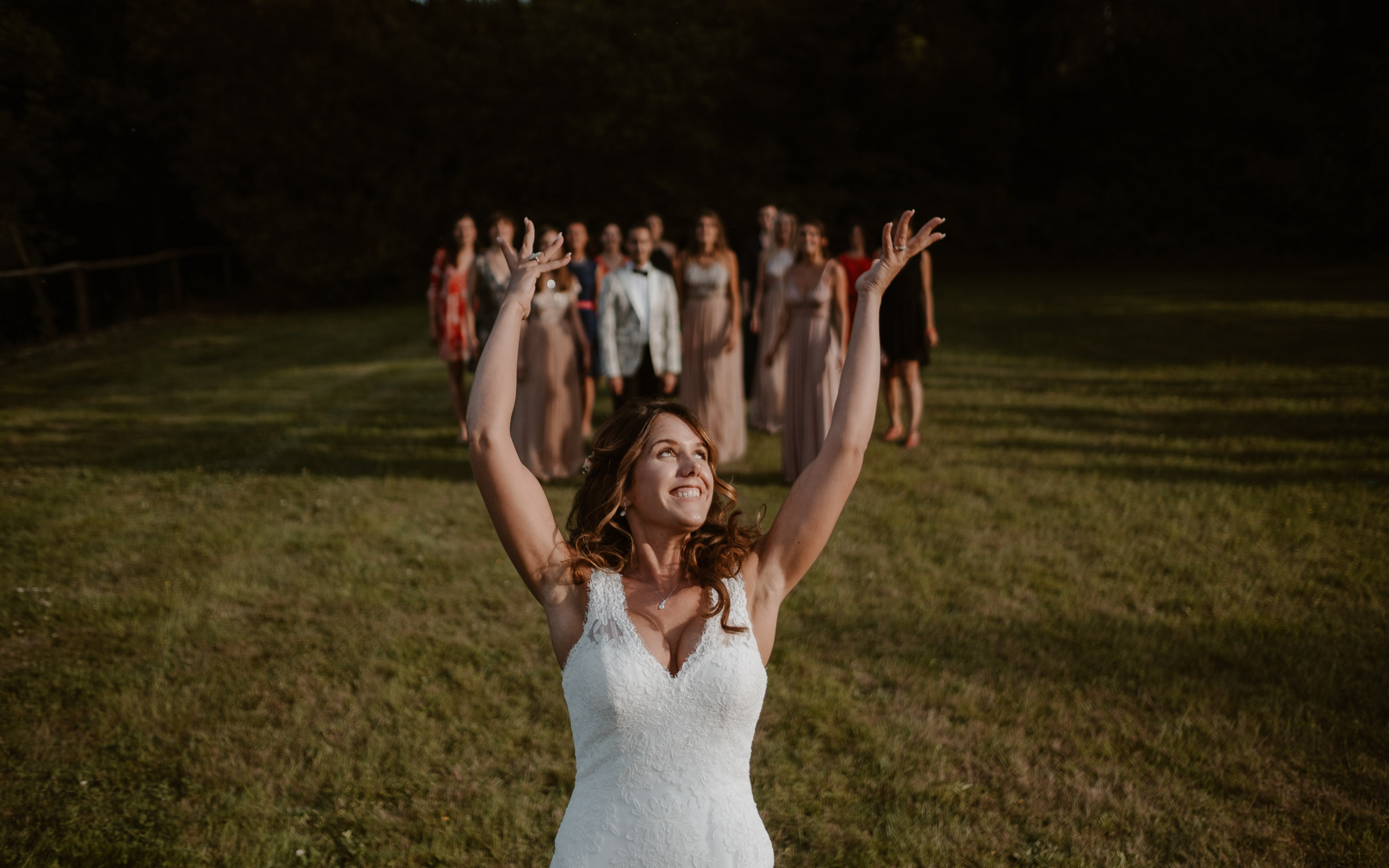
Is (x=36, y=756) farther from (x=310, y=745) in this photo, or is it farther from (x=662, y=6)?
(x=662, y=6)

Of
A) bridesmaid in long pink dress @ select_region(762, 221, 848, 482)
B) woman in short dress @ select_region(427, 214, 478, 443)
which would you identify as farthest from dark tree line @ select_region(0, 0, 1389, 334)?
bridesmaid in long pink dress @ select_region(762, 221, 848, 482)

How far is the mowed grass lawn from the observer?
12.2 ft

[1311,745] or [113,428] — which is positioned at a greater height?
[113,428]

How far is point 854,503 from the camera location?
24.9ft

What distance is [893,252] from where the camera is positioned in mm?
2609

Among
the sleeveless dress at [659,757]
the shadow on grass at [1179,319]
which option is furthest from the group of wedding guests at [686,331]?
the shadow on grass at [1179,319]

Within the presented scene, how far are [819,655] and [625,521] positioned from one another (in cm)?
269

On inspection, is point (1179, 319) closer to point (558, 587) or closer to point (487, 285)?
point (487, 285)

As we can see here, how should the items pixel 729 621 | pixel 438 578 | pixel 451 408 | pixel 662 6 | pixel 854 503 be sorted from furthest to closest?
pixel 662 6, pixel 451 408, pixel 854 503, pixel 438 578, pixel 729 621

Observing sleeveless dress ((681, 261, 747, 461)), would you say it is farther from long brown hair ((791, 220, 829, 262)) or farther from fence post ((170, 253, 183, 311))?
fence post ((170, 253, 183, 311))

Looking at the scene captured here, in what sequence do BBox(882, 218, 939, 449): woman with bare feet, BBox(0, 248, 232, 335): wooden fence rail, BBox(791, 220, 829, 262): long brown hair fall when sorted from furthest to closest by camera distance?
BBox(0, 248, 232, 335): wooden fence rail
BBox(882, 218, 939, 449): woman with bare feet
BBox(791, 220, 829, 262): long brown hair

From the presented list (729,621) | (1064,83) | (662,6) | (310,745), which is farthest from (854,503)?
(1064,83)

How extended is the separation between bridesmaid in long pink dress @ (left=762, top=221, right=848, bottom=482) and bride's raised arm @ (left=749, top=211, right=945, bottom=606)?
5346mm

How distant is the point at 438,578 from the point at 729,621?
417cm
